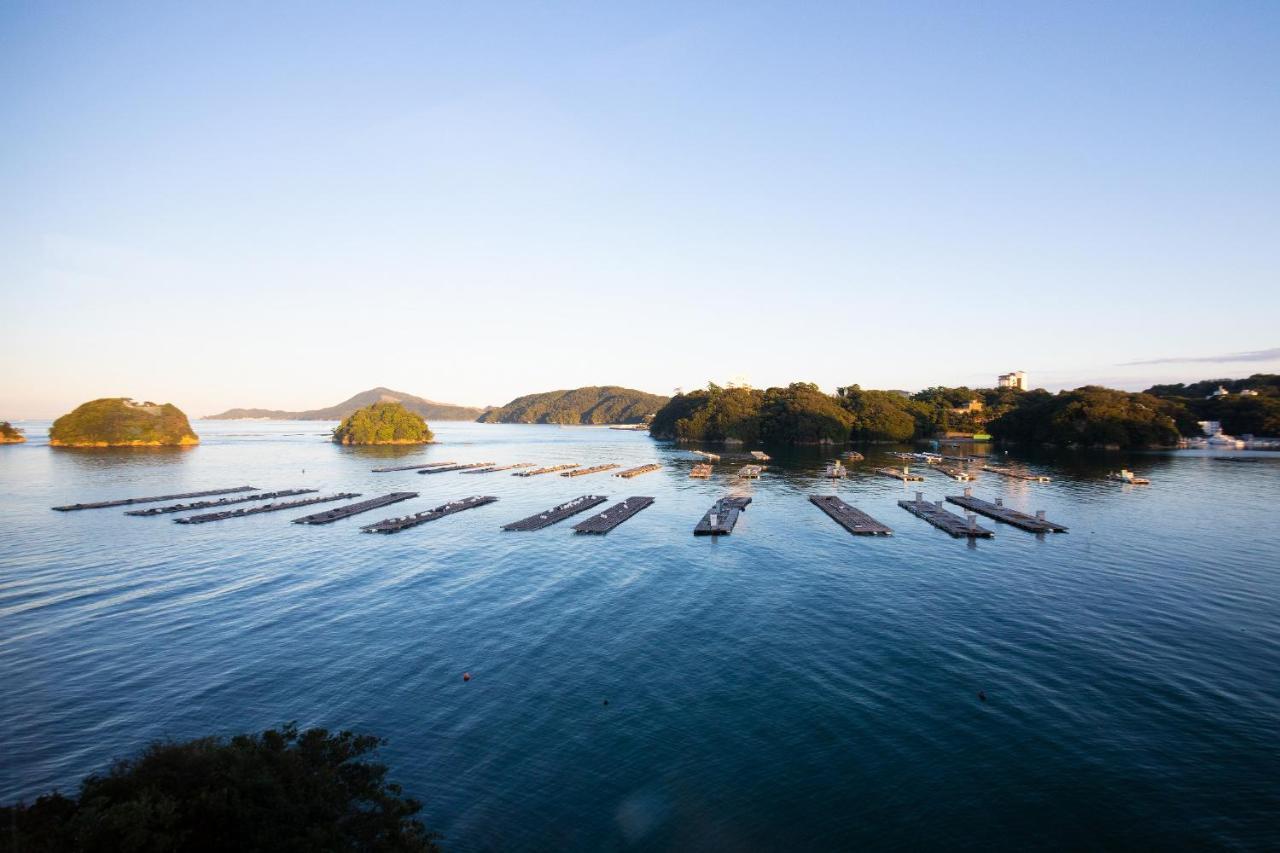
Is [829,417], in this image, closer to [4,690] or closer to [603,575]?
[603,575]

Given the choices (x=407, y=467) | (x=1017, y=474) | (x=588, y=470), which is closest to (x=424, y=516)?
(x=588, y=470)

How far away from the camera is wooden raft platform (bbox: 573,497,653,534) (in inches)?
2537

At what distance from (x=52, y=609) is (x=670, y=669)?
4025 centimetres

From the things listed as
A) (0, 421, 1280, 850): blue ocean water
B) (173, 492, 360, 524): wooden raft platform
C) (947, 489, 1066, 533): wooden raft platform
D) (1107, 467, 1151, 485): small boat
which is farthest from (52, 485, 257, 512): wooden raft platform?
(1107, 467, 1151, 485): small boat

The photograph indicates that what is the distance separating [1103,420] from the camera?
152 m

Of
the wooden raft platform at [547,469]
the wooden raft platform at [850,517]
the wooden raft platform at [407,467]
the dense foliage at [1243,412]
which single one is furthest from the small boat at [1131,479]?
the wooden raft platform at [407,467]

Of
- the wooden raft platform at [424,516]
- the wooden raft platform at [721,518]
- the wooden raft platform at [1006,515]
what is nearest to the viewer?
the wooden raft platform at [1006,515]

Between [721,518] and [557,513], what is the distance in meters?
18.8

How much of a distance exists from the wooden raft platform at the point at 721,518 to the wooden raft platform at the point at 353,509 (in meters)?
41.4

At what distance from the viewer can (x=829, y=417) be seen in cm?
18125

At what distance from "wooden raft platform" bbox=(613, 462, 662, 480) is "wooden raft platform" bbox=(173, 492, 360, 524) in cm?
4393

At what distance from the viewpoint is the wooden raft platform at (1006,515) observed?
62312 millimetres

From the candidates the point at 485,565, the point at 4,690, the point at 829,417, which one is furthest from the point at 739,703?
the point at 829,417

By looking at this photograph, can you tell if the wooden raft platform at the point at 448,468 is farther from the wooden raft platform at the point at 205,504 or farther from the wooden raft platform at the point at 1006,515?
the wooden raft platform at the point at 1006,515
